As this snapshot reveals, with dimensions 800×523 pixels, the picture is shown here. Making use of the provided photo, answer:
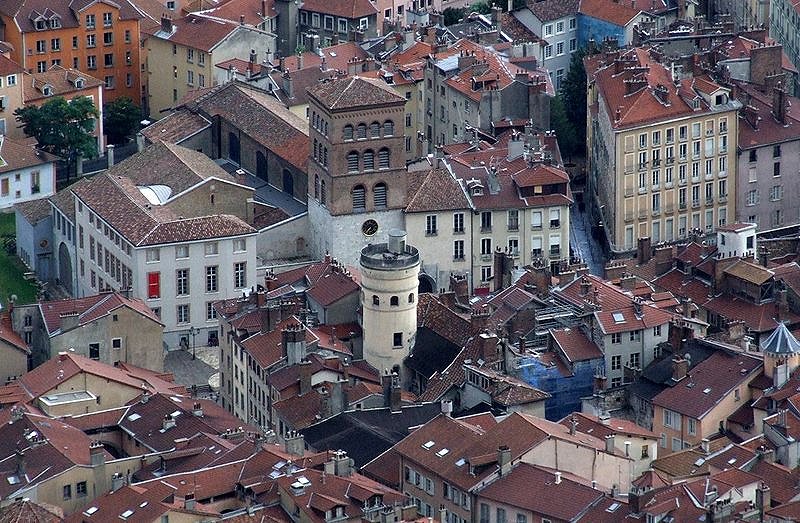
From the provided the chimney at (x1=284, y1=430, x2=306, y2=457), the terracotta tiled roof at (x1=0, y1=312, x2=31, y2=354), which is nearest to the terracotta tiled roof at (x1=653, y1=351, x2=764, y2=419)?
the chimney at (x1=284, y1=430, x2=306, y2=457)

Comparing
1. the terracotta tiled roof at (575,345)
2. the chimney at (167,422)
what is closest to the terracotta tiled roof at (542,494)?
the chimney at (167,422)

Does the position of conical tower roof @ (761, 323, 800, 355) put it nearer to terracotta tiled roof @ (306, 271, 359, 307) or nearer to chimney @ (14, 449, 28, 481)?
terracotta tiled roof @ (306, 271, 359, 307)

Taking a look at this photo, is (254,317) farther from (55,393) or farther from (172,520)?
(172,520)

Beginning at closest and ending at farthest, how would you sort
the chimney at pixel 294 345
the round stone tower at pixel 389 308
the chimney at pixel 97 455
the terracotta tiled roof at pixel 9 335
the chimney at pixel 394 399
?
the chimney at pixel 97 455 → the chimney at pixel 394 399 → the chimney at pixel 294 345 → the round stone tower at pixel 389 308 → the terracotta tiled roof at pixel 9 335

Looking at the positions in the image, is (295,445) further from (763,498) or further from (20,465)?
(763,498)

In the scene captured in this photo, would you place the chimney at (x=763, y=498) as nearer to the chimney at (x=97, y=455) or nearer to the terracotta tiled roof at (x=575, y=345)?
the terracotta tiled roof at (x=575, y=345)

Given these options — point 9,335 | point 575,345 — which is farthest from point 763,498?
point 9,335

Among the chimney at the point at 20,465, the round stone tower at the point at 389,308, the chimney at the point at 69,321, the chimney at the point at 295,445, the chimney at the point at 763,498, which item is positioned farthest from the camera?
the chimney at the point at 69,321
